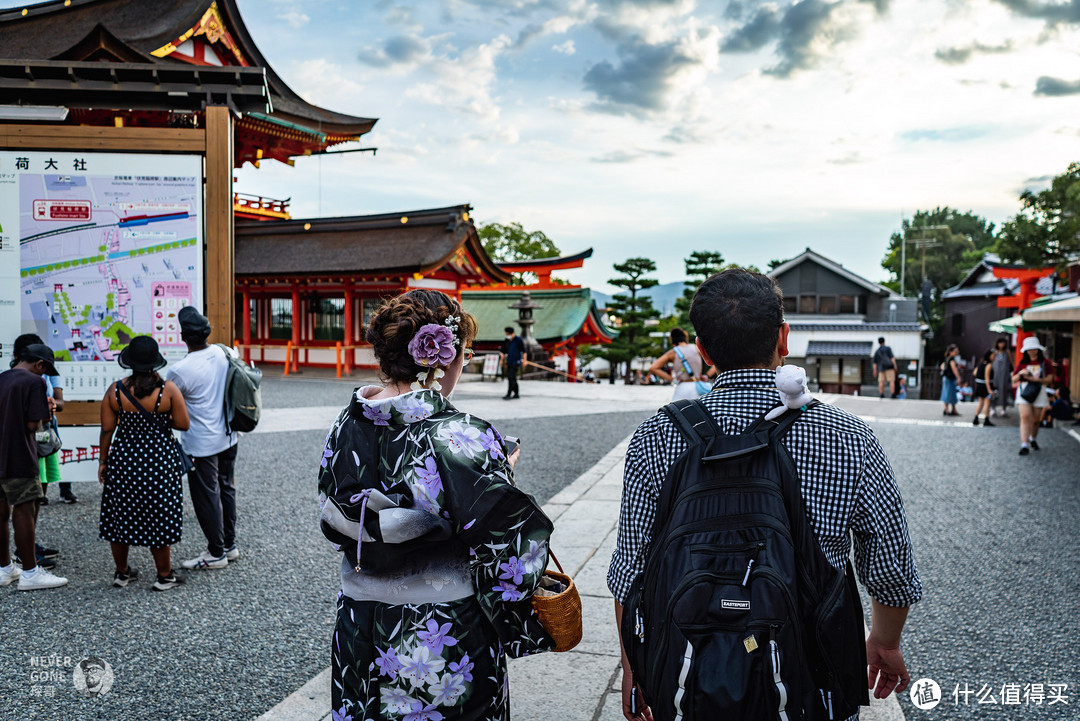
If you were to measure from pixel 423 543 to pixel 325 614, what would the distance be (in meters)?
2.43

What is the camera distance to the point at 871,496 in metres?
1.56

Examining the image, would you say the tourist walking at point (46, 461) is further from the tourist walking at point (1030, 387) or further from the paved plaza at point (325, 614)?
the tourist walking at point (1030, 387)

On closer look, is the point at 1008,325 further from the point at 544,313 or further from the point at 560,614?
the point at 560,614

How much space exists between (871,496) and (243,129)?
1815 centimetres

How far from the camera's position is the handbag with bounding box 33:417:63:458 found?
4359 mm

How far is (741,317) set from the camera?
1634 mm

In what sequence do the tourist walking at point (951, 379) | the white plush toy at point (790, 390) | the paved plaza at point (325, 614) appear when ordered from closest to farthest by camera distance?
the white plush toy at point (790, 390) → the paved plaza at point (325, 614) → the tourist walking at point (951, 379)

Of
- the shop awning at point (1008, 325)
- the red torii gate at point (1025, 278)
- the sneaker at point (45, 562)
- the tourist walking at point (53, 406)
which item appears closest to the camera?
the sneaker at point (45, 562)

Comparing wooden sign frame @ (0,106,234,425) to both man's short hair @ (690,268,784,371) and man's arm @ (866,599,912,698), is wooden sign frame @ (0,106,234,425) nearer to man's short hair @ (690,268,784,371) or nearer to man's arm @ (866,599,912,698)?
man's short hair @ (690,268,784,371)

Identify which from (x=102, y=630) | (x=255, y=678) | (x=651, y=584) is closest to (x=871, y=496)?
(x=651, y=584)

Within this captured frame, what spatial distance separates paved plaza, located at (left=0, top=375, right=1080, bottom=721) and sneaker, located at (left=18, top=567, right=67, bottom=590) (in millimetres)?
73

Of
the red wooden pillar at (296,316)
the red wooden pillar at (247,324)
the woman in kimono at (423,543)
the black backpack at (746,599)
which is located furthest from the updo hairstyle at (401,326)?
the red wooden pillar at (247,324)

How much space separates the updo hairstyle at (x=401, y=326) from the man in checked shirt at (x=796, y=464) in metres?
0.62

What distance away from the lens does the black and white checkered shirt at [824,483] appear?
1.52 metres
